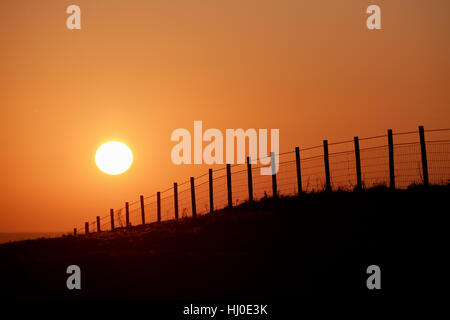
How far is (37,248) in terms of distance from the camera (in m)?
18.2

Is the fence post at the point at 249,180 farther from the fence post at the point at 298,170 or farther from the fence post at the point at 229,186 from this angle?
the fence post at the point at 298,170

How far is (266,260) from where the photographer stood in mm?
11133

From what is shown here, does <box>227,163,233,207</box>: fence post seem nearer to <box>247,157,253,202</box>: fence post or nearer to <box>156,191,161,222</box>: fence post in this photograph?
<box>247,157,253,202</box>: fence post

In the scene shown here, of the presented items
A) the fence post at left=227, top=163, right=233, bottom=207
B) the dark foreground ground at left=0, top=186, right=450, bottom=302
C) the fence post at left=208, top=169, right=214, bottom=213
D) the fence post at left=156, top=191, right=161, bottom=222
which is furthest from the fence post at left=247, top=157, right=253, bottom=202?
the fence post at left=156, top=191, right=161, bottom=222

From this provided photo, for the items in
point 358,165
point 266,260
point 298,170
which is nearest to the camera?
point 266,260

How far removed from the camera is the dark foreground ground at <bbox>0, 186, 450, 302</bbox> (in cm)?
948

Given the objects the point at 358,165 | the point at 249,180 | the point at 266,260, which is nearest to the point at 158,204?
the point at 249,180

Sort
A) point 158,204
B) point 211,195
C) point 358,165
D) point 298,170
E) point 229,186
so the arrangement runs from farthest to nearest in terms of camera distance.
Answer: point 158,204, point 211,195, point 229,186, point 298,170, point 358,165

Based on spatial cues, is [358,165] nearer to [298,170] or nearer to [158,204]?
[298,170]

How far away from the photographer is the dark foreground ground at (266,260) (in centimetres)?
948
